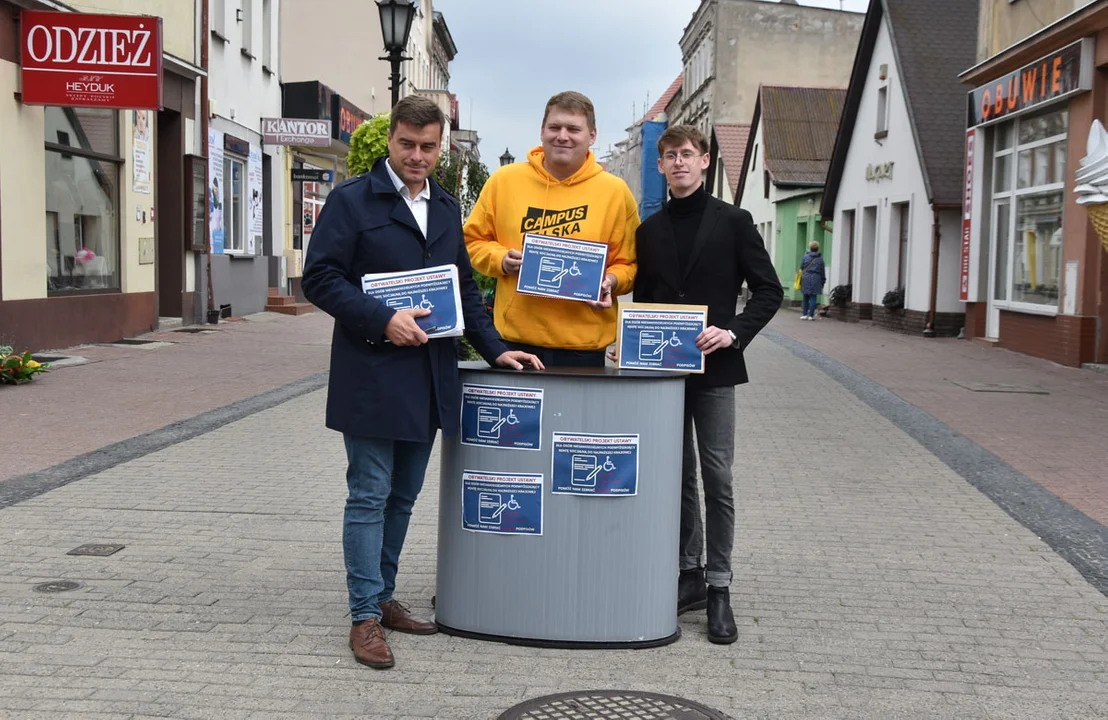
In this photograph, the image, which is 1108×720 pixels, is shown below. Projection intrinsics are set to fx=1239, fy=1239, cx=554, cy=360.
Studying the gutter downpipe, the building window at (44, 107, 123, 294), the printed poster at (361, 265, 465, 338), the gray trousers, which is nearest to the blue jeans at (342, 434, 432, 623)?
the printed poster at (361, 265, 465, 338)

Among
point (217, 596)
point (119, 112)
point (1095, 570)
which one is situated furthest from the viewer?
point (119, 112)

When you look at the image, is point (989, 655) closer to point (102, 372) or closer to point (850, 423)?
point (850, 423)

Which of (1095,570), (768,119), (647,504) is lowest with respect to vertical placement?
(1095,570)

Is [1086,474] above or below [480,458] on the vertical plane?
below

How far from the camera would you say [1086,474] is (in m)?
8.22

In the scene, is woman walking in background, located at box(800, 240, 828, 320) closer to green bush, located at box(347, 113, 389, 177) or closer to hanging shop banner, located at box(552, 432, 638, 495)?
green bush, located at box(347, 113, 389, 177)

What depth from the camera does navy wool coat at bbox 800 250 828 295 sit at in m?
28.8

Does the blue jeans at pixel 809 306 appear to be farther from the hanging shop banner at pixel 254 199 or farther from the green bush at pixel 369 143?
the green bush at pixel 369 143

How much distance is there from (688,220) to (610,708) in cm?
186

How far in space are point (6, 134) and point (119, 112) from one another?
3544mm


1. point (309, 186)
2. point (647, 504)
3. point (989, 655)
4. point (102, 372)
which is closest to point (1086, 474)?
point (989, 655)

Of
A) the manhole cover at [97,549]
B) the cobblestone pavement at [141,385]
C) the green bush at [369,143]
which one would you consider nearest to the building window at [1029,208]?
the green bush at [369,143]

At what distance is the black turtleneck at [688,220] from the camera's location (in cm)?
464

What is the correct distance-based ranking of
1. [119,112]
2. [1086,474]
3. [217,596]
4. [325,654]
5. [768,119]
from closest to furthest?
1. [325,654]
2. [217,596]
3. [1086,474]
4. [119,112]
5. [768,119]
